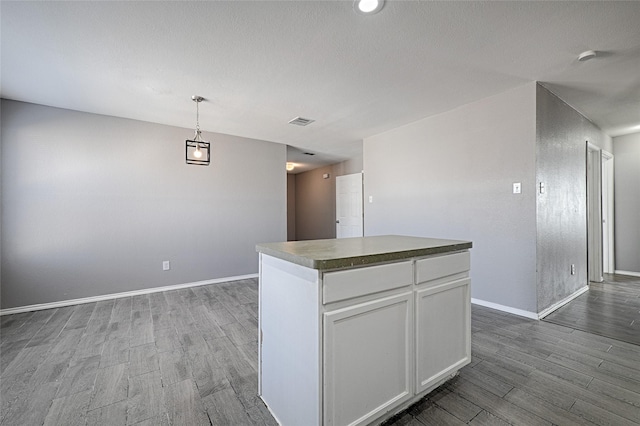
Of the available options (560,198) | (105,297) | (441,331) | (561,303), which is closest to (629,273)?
(561,303)

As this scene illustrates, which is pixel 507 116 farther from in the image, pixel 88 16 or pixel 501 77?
pixel 88 16

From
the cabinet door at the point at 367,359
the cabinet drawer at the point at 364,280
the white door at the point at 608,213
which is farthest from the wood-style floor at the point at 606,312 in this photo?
the cabinet drawer at the point at 364,280

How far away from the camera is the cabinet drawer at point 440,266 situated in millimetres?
1520

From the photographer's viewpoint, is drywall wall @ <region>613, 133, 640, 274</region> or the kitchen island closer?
the kitchen island

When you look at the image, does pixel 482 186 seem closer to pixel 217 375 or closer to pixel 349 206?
pixel 217 375

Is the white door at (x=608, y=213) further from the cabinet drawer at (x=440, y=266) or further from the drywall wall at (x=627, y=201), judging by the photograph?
the cabinet drawer at (x=440, y=266)

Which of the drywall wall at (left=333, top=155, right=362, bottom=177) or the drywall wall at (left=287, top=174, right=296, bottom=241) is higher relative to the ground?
the drywall wall at (left=333, top=155, right=362, bottom=177)

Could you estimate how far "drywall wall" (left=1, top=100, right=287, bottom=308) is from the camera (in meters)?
3.14

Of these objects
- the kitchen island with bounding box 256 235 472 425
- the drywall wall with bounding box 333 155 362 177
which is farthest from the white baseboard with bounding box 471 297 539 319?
the drywall wall with bounding box 333 155 362 177

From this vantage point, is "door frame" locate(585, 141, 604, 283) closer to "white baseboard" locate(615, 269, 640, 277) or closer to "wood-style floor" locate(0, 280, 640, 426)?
"white baseboard" locate(615, 269, 640, 277)

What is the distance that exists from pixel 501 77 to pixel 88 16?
10.8 ft

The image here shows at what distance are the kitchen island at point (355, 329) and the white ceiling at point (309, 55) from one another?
1490mm

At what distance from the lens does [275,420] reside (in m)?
1.45

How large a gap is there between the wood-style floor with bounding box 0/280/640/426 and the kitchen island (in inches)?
9.0
